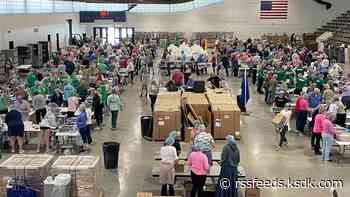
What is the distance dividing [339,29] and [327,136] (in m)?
27.4

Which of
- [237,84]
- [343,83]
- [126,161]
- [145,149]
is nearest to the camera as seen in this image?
[126,161]

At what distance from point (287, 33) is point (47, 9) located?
1906 centimetres

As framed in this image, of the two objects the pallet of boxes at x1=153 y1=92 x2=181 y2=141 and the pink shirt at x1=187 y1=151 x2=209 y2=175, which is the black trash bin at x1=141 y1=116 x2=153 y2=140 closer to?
the pallet of boxes at x1=153 y1=92 x2=181 y2=141

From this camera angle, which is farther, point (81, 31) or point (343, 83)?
point (81, 31)

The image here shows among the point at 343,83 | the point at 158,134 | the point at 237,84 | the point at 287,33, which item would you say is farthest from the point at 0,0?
the point at 287,33

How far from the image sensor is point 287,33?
42.8m

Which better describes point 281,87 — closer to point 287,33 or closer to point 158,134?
point 158,134

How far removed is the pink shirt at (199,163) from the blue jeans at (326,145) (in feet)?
14.1

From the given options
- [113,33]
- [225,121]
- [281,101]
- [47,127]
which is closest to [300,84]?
[281,101]

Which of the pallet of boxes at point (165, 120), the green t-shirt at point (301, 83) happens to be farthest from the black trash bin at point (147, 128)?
the green t-shirt at point (301, 83)

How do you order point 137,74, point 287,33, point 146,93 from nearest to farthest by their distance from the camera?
1. point 146,93
2. point 137,74
3. point 287,33

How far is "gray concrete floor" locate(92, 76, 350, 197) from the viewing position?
11.4 metres

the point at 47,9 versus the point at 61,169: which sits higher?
the point at 47,9

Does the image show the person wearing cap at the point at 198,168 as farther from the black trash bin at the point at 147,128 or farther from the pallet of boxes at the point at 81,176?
the black trash bin at the point at 147,128
